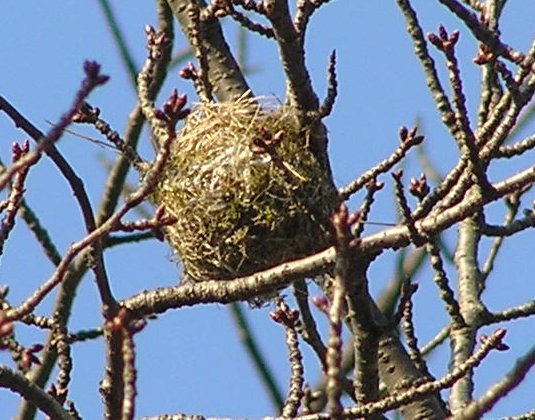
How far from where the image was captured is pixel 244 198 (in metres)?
3.69

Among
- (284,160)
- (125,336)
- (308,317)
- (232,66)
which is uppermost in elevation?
(232,66)

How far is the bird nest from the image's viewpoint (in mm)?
3629

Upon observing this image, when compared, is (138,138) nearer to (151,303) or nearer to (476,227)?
(476,227)

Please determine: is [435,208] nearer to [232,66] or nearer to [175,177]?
[175,177]

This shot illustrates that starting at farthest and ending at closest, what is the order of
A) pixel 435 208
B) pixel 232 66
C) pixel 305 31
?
pixel 232 66, pixel 305 31, pixel 435 208

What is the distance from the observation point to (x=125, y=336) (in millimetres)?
1925

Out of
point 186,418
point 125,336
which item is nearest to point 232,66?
point 186,418

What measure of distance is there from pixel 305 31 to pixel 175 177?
658 millimetres

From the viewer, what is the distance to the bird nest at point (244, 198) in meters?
3.63

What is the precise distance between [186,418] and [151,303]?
304mm

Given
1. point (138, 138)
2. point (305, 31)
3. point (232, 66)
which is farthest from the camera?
point (138, 138)

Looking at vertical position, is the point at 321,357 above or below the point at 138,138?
below

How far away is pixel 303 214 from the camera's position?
11.9 ft

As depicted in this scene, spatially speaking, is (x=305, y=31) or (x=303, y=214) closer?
(x=305, y=31)
